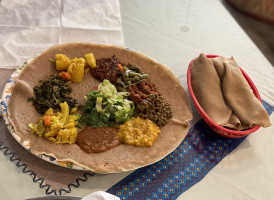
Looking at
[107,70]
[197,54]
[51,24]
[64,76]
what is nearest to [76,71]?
[64,76]

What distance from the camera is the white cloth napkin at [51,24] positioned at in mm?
2219

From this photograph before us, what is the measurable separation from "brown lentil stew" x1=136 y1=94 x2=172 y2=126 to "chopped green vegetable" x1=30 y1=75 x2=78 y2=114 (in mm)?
394

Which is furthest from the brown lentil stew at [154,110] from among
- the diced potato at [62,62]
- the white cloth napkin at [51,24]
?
the white cloth napkin at [51,24]

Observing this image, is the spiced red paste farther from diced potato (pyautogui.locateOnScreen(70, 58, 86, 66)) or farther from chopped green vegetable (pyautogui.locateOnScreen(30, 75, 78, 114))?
diced potato (pyautogui.locateOnScreen(70, 58, 86, 66))

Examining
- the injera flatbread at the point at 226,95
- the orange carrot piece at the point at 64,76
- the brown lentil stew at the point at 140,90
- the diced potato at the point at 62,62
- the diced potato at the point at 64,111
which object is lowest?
the diced potato at the point at 64,111

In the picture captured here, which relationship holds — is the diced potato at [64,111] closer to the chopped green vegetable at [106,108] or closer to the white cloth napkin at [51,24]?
the chopped green vegetable at [106,108]

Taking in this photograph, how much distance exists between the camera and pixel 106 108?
172 cm

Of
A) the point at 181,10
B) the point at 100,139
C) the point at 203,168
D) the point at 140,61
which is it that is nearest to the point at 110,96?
the point at 100,139

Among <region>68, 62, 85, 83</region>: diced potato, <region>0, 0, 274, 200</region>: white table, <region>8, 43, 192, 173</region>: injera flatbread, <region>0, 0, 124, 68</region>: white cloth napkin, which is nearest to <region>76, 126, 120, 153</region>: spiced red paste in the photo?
<region>8, 43, 192, 173</region>: injera flatbread

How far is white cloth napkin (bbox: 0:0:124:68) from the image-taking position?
2.22m

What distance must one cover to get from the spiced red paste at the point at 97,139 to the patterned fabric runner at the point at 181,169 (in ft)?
0.67

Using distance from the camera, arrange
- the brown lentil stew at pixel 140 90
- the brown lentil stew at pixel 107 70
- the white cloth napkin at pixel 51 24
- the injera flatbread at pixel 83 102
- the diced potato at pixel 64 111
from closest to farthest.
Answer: the injera flatbread at pixel 83 102 → the diced potato at pixel 64 111 → the brown lentil stew at pixel 140 90 → the brown lentil stew at pixel 107 70 → the white cloth napkin at pixel 51 24

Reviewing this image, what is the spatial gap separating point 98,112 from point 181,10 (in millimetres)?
1607

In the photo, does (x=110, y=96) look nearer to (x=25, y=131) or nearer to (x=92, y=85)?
(x=92, y=85)
